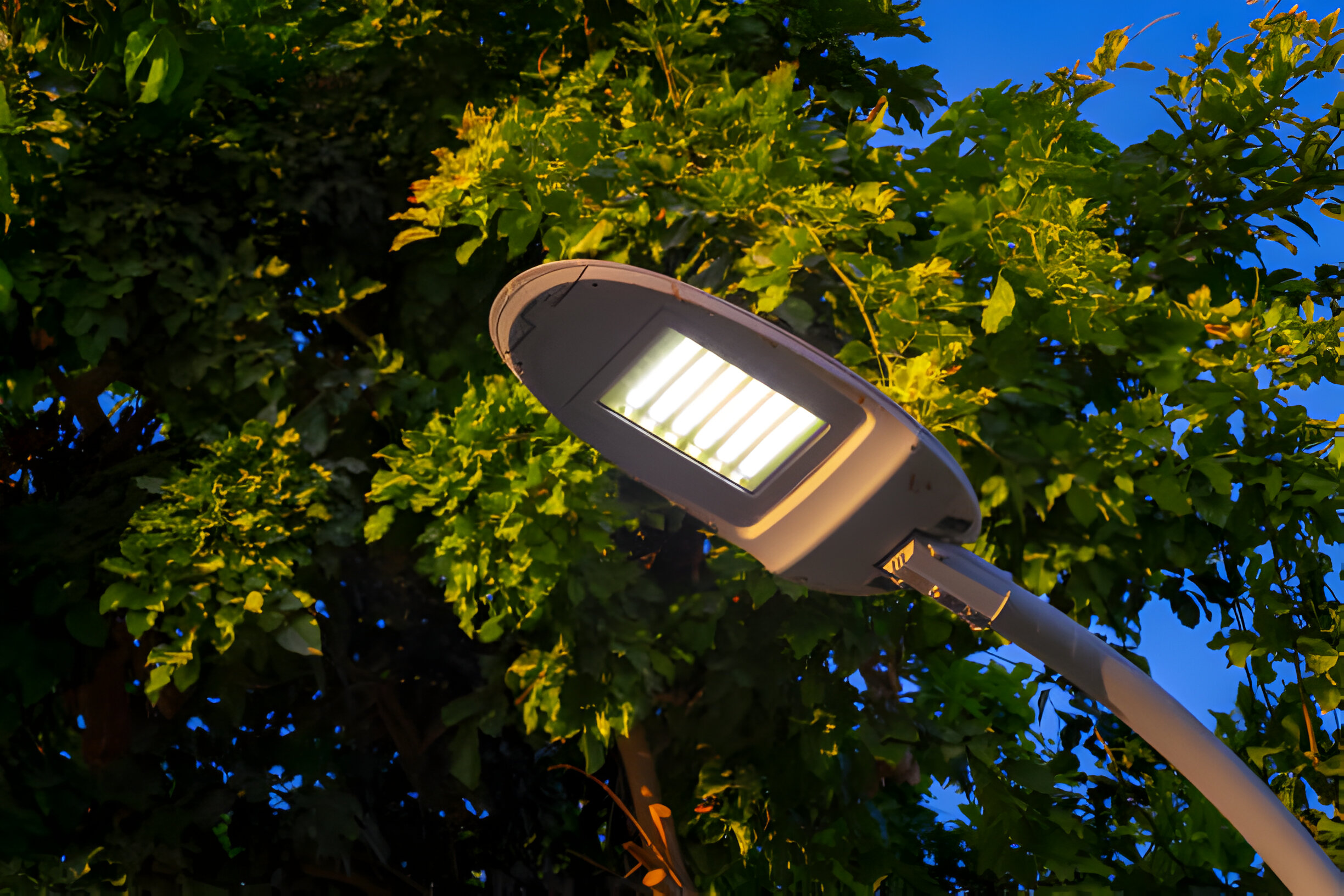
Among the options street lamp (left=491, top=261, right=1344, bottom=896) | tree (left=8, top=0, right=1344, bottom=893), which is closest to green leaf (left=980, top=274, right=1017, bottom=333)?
tree (left=8, top=0, right=1344, bottom=893)

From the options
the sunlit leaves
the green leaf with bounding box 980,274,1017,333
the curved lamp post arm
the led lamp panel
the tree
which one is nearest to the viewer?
the curved lamp post arm

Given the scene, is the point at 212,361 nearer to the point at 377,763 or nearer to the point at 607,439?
the point at 377,763

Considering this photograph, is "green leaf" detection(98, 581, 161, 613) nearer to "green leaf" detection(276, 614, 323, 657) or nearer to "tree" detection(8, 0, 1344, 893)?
"tree" detection(8, 0, 1344, 893)

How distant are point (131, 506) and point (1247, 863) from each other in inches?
159

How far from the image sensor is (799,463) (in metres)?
1.61

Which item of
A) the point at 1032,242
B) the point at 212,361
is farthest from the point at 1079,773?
the point at 212,361

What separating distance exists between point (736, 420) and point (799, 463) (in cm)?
12

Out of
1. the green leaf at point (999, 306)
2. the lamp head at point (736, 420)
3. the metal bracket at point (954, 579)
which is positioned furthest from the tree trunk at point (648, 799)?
the metal bracket at point (954, 579)

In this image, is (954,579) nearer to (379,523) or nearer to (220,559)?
(379,523)

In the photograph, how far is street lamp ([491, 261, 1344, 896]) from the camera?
59.4 inches

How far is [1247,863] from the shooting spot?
3.54 m

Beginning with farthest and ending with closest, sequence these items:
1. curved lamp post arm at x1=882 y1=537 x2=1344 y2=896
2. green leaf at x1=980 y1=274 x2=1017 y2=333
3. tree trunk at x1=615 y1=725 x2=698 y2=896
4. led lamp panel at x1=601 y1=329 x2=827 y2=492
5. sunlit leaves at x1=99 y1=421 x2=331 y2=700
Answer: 1. tree trunk at x1=615 y1=725 x2=698 y2=896
2. sunlit leaves at x1=99 y1=421 x2=331 y2=700
3. green leaf at x1=980 y1=274 x2=1017 y2=333
4. led lamp panel at x1=601 y1=329 x2=827 y2=492
5. curved lamp post arm at x1=882 y1=537 x2=1344 y2=896

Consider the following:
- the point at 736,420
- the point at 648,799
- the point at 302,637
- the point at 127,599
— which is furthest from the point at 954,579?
the point at 127,599

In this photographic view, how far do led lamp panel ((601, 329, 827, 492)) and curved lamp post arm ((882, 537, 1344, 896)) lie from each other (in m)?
0.26
